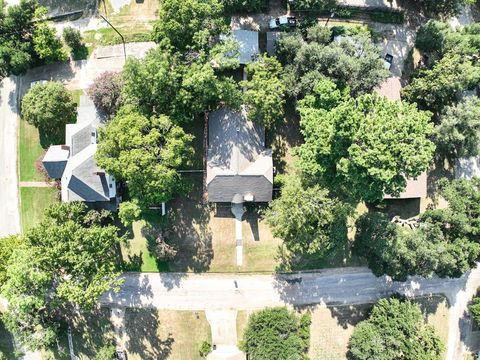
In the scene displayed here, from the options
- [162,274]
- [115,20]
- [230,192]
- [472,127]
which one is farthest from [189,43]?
[472,127]

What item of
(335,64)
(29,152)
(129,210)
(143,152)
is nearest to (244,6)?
(335,64)

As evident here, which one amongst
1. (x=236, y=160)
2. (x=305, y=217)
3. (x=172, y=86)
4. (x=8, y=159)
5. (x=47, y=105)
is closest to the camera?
(x=305, y=217)

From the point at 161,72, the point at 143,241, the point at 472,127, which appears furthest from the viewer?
the point at 143,241

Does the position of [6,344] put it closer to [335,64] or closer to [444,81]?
[335,64]

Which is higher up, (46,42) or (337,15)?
(337,15)

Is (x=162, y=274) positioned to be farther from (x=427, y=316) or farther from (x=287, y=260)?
(x=427, y=316)

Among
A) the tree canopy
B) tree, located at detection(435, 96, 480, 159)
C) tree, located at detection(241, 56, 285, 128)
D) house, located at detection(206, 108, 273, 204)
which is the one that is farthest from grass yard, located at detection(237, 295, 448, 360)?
the tree canopy

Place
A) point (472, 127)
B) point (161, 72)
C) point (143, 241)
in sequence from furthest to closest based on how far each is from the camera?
point (143, 241), point (472, 127), point (161, 72)
